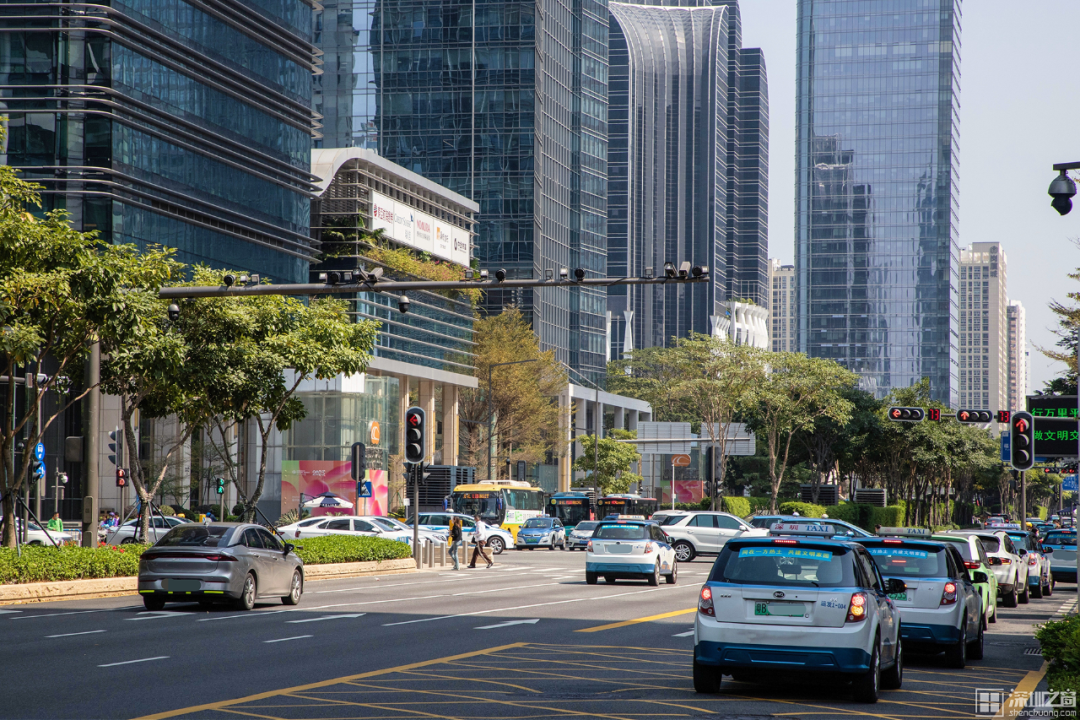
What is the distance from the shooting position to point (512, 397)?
87.8 meters

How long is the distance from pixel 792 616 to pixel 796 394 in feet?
201

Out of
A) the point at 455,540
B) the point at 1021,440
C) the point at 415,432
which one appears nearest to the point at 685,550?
the point at 455,540

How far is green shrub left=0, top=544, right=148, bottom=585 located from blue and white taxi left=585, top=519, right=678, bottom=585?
36.5 ft

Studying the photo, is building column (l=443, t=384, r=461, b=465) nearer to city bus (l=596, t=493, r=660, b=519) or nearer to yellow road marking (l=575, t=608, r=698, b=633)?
city bus (l=596, t=493, r=660, b=519)

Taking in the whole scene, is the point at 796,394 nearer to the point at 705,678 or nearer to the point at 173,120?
the point at 173,120

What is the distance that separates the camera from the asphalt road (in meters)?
11.1

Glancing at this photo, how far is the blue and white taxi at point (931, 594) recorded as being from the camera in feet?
49.0

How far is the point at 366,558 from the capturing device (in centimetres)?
3534

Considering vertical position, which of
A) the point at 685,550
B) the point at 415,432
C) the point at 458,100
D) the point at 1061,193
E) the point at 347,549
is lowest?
the point at 685,550

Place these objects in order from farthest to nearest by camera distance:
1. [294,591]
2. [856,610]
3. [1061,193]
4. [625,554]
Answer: [625,554] → [294,591] → [1061,193] → [856,610]

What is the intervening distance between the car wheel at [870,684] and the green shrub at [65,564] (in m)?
16.4

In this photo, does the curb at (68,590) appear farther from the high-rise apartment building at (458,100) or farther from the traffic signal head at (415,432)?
the high-rise apartment building at (458,100)

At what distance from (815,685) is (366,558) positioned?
23.8 m

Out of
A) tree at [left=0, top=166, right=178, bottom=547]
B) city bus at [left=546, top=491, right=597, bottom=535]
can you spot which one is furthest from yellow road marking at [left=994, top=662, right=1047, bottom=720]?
city bus at [left=546, top=491, right=597, bottom=535]
